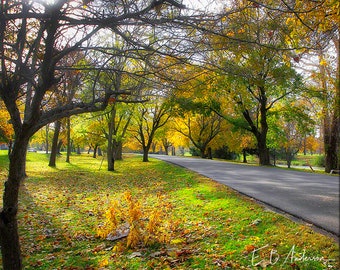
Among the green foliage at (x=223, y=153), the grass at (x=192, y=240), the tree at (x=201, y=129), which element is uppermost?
the tree at (x=201, y=129)

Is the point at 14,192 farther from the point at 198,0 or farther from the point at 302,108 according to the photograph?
the point at 302,108

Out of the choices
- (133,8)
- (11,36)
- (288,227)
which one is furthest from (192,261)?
(11,36)

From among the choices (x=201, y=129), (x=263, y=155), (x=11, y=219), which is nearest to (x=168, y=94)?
(x=11, y=219)

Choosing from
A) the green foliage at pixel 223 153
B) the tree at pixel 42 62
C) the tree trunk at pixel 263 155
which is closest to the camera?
the tree at pixel 42 62

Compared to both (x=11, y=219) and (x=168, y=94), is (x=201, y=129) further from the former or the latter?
(x=11, y=219)

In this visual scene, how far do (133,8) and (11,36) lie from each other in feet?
8.17

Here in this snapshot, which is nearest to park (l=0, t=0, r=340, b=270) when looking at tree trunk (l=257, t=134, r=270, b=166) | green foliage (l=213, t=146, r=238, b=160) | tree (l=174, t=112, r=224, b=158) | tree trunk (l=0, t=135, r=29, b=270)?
tree trunk (l=0, t=135, r=29, b=270)

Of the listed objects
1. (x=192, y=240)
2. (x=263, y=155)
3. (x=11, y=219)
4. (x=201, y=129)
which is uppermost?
(x=201, y=129)

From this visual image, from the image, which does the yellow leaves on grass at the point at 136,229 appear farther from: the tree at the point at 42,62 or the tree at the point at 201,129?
the tree at the point at 201,129

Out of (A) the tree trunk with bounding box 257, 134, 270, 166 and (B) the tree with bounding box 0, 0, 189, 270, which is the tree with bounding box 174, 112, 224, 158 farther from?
(B) the tree with bounding box 0, 0, 189, 270

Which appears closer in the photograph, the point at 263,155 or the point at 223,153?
the point at 263,155

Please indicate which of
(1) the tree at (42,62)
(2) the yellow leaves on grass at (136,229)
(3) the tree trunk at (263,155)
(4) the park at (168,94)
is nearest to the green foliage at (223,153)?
(3) the tree trunk at (263,155)

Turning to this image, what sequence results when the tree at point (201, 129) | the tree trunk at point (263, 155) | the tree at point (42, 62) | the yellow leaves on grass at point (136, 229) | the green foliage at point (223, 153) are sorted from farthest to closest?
the green foliage at point (223, 153), the tree at point (201, 129), the tree trunk at point (263, 155), the yellow leaves on grass at point (136, 229), the tree at point (42, 62)

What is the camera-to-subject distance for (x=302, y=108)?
20.1 m
